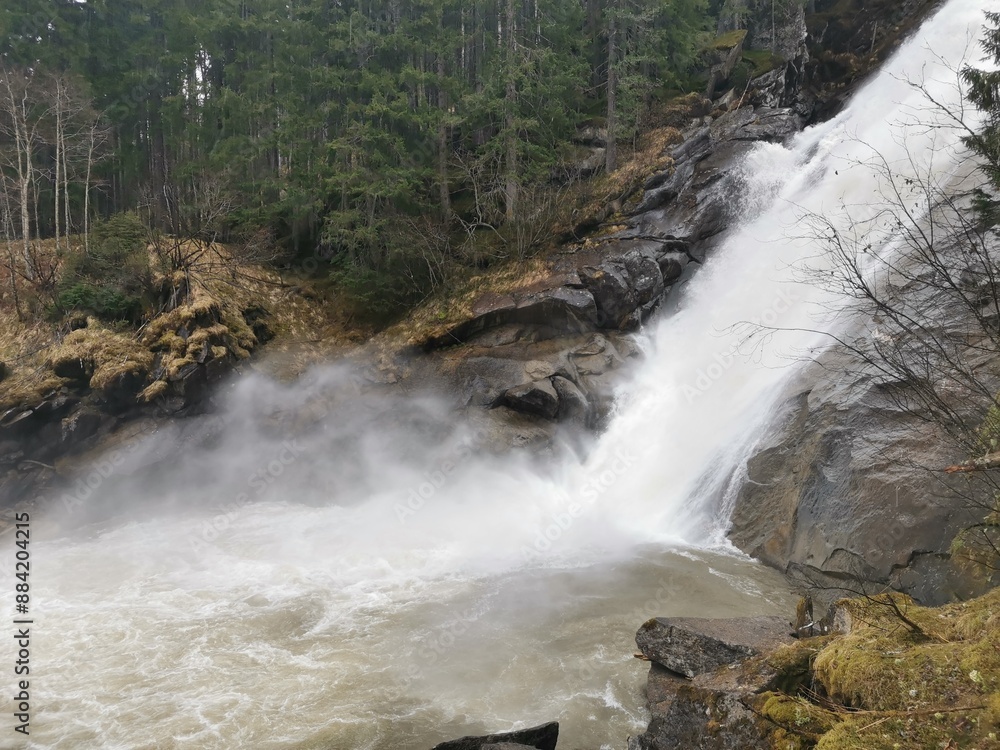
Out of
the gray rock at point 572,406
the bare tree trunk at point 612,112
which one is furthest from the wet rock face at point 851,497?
the bare tree trunk at point 612,112

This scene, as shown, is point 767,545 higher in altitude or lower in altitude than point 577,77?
lower

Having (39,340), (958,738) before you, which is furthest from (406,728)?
(39,340)

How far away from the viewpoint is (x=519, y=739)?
541cm

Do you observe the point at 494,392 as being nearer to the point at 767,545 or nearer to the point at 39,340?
the point at 767,545

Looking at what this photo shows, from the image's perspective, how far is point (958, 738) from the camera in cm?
297

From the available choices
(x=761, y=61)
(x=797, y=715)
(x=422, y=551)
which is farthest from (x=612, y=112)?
(x=797, y=715)

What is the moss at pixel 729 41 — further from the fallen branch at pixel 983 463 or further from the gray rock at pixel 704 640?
the fallen branch at pixel 983 463

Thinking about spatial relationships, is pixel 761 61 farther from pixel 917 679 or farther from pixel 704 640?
pixel 917 679

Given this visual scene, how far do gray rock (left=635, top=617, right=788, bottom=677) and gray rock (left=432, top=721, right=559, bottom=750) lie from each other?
1485mm

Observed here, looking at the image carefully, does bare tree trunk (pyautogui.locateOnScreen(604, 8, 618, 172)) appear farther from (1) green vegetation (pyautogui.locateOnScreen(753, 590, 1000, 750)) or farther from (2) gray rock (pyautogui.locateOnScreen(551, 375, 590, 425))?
(1) green vegetation (pyautogui.locateOnScreen(753, 590, 1000, 750))

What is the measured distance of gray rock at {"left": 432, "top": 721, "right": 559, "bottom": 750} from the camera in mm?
5359

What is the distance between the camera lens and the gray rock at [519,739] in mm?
5359

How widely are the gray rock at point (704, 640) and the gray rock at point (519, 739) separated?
1.49 m

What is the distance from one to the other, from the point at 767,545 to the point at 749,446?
2.04 meters
